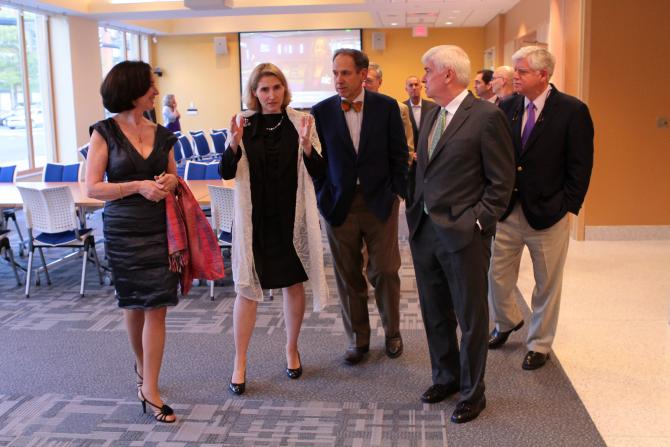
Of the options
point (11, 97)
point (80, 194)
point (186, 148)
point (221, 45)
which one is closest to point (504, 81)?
point (80, 194)

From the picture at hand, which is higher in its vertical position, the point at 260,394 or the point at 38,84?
the point at 38,84

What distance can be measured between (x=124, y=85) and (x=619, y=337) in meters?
3.45

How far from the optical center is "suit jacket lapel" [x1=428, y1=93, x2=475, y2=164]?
10.1 ft

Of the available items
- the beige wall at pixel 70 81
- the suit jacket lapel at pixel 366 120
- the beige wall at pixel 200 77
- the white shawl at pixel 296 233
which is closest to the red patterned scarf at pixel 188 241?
the white shawl at pixel 296 233

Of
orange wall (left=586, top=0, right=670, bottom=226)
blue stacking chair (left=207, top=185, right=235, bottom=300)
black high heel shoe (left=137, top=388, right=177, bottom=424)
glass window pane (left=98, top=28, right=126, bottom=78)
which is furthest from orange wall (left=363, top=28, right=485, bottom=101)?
black high heel shoe (left=137, top=388, right=177, bottom=424)

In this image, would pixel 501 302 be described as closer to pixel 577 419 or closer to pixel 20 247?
pixel 577 419

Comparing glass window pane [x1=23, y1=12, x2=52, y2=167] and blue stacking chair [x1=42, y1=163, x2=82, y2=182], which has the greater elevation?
glass window pane [x1=23, y1=12, x2=52, y2=167]

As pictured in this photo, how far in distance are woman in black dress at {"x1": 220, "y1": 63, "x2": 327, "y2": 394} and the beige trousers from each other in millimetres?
1105

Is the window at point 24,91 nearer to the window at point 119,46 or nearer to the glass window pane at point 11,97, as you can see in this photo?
the glass window pane at point 11,97

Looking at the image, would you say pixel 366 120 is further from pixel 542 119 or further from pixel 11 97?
pixel 11 97

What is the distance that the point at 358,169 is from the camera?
385 cm

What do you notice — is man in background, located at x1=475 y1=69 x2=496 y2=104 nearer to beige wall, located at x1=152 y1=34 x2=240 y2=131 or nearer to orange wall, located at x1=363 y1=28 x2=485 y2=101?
orange wall, located at x1=363 y1=28 x2=485 y2=101

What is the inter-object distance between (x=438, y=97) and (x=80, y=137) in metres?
11.3

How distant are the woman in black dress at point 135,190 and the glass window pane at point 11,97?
31.8 feet
